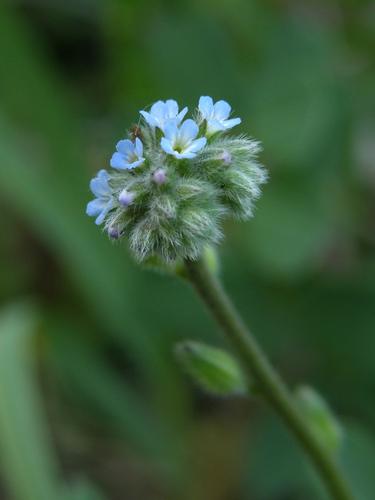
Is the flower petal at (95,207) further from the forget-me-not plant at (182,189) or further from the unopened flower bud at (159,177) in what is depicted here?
the unopened flower bud at (159,177)

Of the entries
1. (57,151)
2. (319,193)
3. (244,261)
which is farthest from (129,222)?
(57,151)

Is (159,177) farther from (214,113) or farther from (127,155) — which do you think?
(214,113)

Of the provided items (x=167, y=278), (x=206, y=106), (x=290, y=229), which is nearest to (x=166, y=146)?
(x=206, y=106)

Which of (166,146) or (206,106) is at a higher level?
(206,106)

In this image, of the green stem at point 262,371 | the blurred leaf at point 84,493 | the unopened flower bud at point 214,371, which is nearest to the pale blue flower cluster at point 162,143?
the green stem at point 262,371

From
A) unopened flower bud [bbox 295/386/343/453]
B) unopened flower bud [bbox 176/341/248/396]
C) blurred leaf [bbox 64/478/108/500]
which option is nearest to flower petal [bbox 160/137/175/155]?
unopened flower bud [bbox 176/341/248/396]
